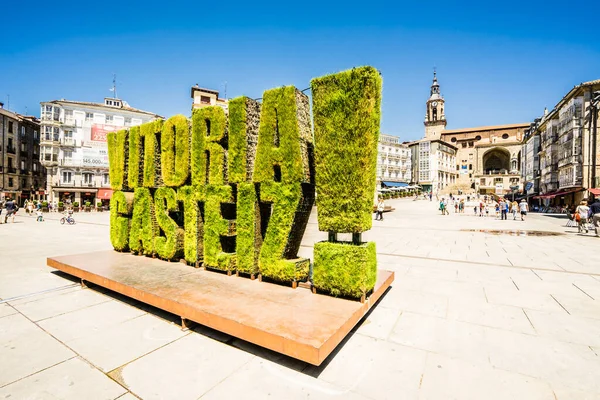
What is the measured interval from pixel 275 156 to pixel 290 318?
3.24 m

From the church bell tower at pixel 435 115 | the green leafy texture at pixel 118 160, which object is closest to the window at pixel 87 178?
the green leafy texture at pixel 118 160

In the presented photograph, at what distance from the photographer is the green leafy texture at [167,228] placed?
8.05m

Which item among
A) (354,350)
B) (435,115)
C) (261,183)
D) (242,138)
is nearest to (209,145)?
(242,138)

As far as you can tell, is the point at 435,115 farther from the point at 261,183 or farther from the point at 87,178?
the point at 261,183

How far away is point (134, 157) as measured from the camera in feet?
30.8

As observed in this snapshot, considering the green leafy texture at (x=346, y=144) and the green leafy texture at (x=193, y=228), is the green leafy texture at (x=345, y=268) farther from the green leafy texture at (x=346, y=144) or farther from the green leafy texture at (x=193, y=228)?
Result: the green leafy texture at (x=193, y=228)

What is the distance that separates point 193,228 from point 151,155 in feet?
9.73

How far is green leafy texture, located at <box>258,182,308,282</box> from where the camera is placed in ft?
19.5

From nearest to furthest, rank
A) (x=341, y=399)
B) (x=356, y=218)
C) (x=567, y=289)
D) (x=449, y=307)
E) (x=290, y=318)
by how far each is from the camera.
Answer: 1. (x=341, y=399)
2. (x=290, y=318)
3. (x=356, y=218)
4. (x=449, y=307)
5. (x=567, y=289)

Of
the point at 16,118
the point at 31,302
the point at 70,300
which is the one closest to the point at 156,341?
the point at 70,300

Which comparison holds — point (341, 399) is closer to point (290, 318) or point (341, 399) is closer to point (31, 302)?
point (290, 318)

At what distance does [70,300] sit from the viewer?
628cm

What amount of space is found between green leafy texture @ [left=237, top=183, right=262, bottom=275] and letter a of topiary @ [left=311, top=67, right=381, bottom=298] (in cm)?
166

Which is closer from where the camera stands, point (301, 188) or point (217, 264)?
point (301, 188)
